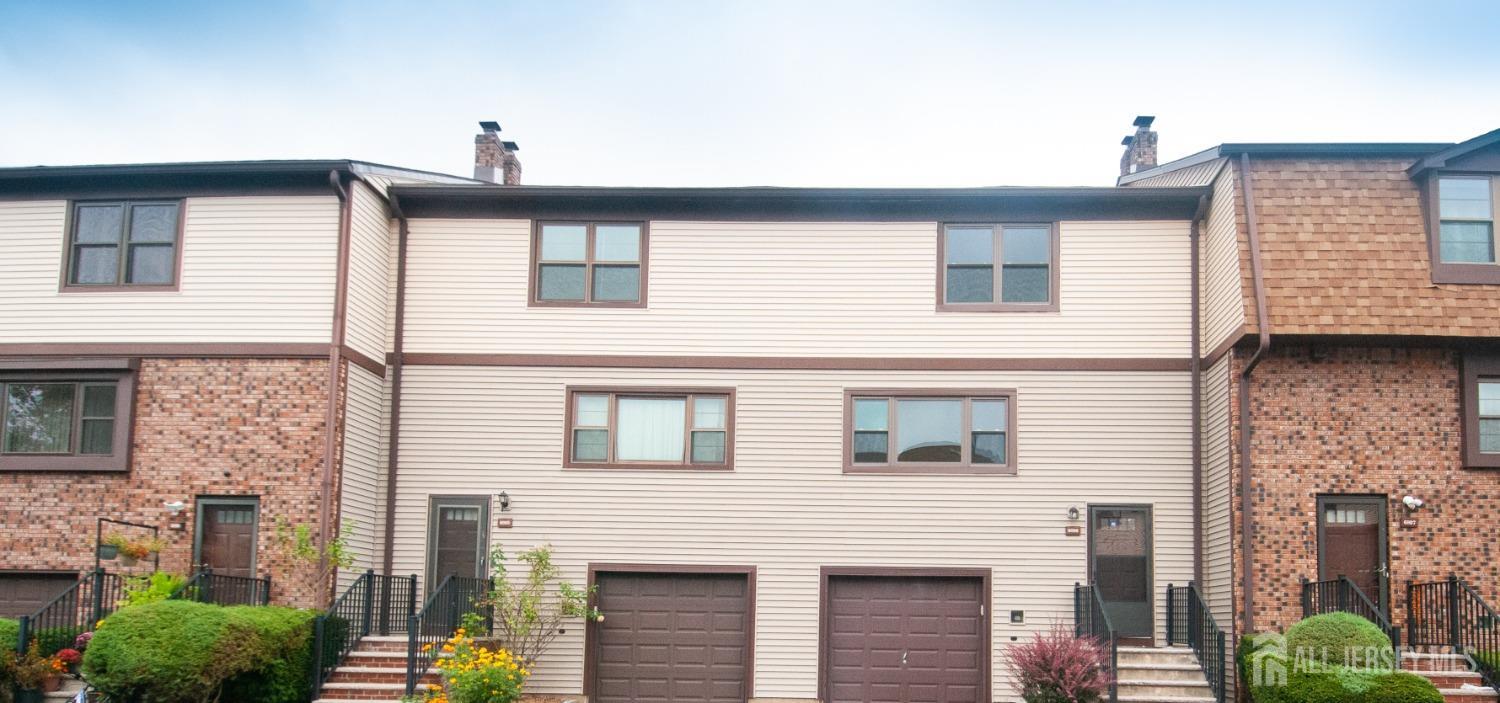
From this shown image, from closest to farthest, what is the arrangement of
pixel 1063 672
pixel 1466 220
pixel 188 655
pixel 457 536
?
pixel 188 655, pixel 1063 672, pixel 1466 220, pixel 457 536

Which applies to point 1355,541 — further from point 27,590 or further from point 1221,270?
point 27,590

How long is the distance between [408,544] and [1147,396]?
31.7 ft

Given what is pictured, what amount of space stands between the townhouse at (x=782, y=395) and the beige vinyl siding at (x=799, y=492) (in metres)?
0.04

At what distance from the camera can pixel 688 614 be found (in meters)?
19.3

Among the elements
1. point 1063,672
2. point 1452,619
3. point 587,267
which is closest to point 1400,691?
point 1452,619

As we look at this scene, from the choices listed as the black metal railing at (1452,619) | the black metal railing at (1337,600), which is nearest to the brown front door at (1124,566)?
the black metal railing at (1337,600)

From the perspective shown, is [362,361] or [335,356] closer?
[335,356]

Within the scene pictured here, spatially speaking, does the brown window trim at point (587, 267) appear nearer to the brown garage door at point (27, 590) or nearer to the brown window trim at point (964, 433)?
the brown window trim at point (964, 433)

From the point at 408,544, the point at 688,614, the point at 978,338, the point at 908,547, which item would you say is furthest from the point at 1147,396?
the point at 408,544

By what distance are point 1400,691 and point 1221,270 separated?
18.3ft

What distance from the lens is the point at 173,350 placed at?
60.5 ft

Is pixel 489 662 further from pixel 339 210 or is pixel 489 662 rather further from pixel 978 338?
pixel 978 338

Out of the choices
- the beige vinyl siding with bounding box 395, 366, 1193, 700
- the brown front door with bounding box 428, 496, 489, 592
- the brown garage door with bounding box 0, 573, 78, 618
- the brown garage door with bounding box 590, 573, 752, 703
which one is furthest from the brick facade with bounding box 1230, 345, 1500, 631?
the brown garage door with bounding box 0, 573, 78, 618

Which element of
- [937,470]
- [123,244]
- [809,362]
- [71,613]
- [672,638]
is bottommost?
[672,638]
